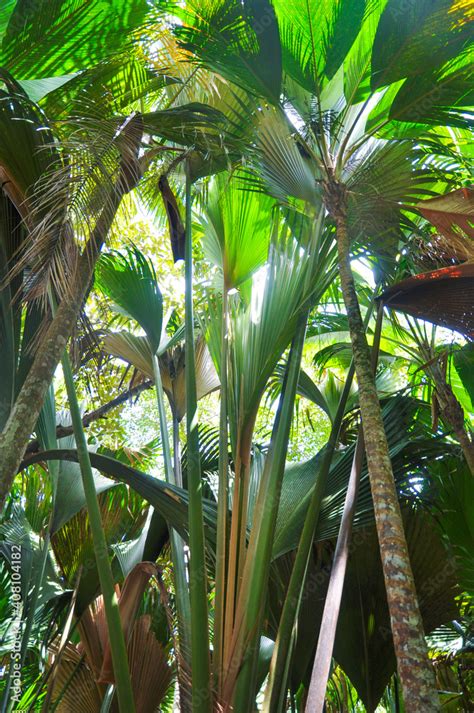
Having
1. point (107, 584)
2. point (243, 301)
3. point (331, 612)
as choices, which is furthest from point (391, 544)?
A: point (243, 301)

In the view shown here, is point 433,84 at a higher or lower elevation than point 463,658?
higher

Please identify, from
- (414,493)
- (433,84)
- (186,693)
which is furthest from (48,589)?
(433,84)

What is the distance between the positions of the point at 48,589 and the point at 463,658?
3.32m

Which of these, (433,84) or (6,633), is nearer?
(433,84)

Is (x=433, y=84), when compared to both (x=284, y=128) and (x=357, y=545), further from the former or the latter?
(x=357, y=545)

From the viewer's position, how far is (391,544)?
1650 mm

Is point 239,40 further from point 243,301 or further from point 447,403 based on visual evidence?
point 447,403

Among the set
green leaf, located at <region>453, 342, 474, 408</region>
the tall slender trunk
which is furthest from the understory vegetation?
green leaf, located at <region>453, 342, 474, 408</region>

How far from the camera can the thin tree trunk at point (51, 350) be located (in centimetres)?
178

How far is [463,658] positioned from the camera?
181 inches

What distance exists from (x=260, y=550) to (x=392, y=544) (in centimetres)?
63

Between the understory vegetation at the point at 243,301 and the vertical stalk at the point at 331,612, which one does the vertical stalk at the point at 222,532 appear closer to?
the understory vegetation at the point at 243,301

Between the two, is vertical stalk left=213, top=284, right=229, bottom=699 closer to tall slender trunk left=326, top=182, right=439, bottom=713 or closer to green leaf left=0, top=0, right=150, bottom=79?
tall slender trunk left=326, top=182, right=439, bottom=713

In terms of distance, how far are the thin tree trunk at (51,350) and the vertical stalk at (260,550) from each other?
35.2 inches
